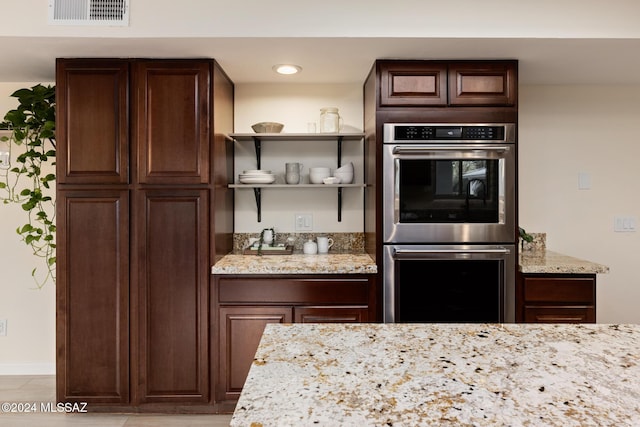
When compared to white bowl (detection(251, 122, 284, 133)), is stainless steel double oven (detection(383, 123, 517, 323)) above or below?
below

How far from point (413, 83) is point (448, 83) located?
21 centimetres

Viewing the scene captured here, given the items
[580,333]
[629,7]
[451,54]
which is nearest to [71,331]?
[580,333]

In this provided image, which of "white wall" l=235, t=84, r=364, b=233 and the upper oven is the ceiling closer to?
"white wall" l=235, t=84, r=364, b=233

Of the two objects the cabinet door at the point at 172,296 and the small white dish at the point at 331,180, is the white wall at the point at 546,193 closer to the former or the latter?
the small white dish at the point at 331,180

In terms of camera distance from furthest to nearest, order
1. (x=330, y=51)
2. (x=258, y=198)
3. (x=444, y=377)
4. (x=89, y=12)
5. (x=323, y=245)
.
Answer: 1. (x=258, y=198)
2. (x=323, y=245)
3. (x=330, y=51)
4. (x=89, y=12)
5. (x=444, y=377)

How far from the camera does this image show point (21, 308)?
122 inches

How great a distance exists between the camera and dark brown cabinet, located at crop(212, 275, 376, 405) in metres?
2.48

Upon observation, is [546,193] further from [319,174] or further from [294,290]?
[294,290]

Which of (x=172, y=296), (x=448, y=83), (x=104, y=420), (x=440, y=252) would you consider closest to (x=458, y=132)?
(x=448, y=83)

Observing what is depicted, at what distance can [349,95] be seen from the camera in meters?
3.09

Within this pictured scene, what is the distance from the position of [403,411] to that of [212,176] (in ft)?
6.58

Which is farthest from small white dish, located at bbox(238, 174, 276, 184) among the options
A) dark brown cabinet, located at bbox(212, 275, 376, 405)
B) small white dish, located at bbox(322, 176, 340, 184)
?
dark brown cabinet, located at bbox(212, 275, 376, 405)

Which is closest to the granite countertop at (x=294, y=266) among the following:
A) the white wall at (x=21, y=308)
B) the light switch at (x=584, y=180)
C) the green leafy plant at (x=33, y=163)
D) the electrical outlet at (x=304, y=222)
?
the electrical outlet at (x=304, y=222)

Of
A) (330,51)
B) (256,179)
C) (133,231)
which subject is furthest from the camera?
(256,179)
